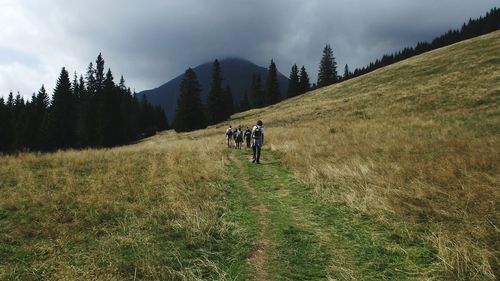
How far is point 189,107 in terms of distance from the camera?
70.6 metres

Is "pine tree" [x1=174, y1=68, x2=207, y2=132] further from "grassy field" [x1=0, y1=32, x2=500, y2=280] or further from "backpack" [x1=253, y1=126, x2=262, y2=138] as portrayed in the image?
"grassy field" [x1=0, y1=32, x2=500, y2=280]

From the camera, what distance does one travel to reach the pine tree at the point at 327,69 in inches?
4163

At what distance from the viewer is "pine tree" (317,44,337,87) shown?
4163 inches

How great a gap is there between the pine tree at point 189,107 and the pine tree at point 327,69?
160ft

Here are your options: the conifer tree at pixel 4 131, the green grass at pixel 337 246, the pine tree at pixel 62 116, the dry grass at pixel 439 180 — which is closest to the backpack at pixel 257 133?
the dry grass at pixel 439 180

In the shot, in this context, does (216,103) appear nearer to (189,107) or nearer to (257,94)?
(189,107)

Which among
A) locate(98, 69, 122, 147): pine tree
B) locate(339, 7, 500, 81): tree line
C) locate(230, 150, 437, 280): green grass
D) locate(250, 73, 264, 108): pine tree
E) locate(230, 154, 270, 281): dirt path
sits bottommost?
locate(230, 150, 437, 280): green grass

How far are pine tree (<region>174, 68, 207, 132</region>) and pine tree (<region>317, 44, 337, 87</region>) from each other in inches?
1925

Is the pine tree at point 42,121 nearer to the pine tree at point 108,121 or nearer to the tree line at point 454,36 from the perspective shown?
the pine tree at point 108,121

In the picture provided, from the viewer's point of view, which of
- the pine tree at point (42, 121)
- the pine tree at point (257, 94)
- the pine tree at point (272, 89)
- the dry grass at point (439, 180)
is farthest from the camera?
the pine tree at point (257, 94)

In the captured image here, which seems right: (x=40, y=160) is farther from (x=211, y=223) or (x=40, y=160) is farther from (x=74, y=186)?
(x=211, y=223)

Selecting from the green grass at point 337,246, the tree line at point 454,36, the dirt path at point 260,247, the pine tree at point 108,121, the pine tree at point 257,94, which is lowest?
the green grass at point 337,246

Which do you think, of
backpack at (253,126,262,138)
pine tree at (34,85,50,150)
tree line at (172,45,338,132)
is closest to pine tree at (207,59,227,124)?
tree line at (172,45,338,132)

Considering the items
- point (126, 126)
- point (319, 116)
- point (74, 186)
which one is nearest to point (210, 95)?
point (126, 126)
